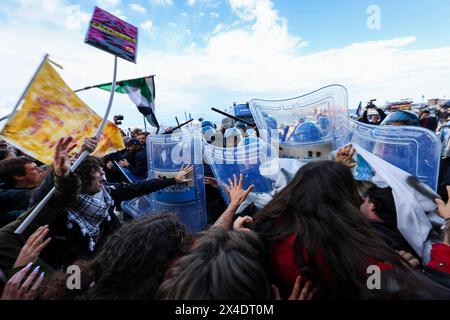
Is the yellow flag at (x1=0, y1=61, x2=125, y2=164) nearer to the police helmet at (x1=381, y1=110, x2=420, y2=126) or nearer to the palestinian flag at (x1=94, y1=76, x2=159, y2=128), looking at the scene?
the palestinian flag at (x1=94, y1=76, x2=159, y2=128)

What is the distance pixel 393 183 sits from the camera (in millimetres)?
1585

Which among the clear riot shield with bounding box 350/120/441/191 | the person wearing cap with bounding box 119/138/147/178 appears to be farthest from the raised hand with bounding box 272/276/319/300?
the person wearing cap with bounding box 119/138/147/178

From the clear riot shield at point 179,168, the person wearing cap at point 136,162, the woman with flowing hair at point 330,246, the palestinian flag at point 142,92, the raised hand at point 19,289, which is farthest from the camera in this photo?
the person wearing cap at point 136,162

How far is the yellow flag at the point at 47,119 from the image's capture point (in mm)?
1590

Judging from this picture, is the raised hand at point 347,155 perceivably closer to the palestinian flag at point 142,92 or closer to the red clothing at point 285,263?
the red clothing at point 285,263

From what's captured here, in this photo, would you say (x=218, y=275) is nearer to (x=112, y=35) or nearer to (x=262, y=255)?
(x=262, y=255)

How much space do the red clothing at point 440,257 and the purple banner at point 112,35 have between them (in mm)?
2599

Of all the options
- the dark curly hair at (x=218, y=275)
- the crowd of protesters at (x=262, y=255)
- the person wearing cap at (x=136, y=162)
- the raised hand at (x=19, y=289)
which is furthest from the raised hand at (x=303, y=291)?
the person wearing cap at (x=136, y=162)

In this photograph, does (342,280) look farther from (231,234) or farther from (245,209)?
(245,209)

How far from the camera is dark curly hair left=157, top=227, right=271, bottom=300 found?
77cm

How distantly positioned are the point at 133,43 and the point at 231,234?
6.55ft

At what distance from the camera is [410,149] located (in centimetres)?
174

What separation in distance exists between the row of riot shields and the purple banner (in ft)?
3.35
